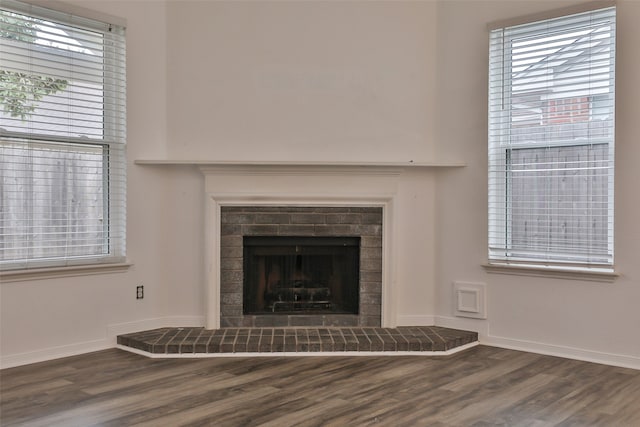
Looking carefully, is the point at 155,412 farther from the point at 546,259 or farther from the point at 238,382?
the point at 546,259

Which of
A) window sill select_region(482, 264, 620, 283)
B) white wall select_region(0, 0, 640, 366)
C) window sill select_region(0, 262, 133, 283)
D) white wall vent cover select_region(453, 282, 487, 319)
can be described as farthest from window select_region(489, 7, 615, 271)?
window sill select_region(0, 262, 133, 283)

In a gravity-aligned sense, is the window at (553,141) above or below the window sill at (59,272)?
above

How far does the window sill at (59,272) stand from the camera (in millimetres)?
3879

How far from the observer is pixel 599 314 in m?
4.12

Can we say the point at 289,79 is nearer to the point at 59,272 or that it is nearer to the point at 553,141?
the point at 553,141

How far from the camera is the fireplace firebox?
483 centimetres

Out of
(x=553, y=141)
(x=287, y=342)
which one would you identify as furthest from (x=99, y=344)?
(x=553, y=141)

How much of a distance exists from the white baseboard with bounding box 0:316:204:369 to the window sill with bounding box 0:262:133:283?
16.6 inches

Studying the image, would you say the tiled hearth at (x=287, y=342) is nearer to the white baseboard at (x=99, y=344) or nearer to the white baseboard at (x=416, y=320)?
the white baseboard at (x=99, y=344)

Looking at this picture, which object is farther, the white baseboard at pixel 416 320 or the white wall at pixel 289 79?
the white baseboard at pixel 416 320

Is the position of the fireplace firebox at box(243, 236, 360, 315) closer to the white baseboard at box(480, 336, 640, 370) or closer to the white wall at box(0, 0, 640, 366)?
the white wall at box(0, 0, 640, 366)

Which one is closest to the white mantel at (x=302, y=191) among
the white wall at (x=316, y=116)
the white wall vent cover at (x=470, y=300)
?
the white wall at (x=316, y=116)

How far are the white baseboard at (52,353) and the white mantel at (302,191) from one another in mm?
810

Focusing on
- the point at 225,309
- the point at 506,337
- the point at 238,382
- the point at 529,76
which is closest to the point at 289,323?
the point at 225,309
